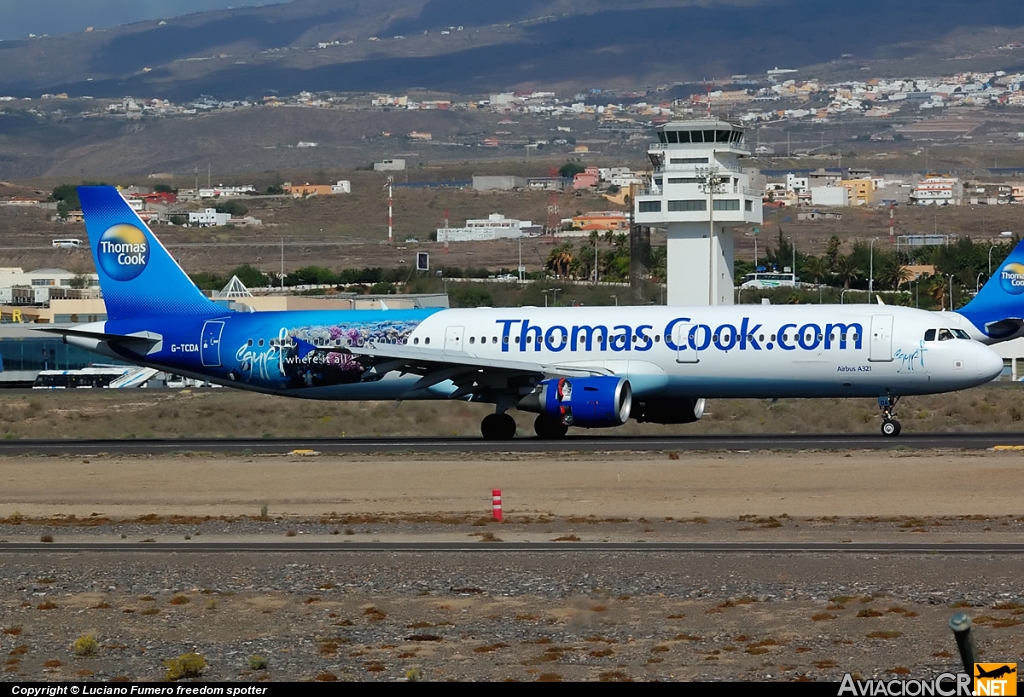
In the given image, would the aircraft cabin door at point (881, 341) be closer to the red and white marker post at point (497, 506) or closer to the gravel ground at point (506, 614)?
the red and white marker post at point (497, 506)

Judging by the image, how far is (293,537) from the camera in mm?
25516

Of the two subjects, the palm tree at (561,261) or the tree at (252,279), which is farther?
the palm tree at (561,261)

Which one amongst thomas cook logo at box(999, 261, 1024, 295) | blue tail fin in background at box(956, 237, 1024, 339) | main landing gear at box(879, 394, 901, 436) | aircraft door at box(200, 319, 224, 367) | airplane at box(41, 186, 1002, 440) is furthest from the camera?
thomas cook logo at box(999, 261, 1024, 295)

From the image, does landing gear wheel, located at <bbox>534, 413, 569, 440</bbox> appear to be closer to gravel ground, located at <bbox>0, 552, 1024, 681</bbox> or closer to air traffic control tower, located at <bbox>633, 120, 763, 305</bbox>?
gravel ground, located at <bbox>0, 552, 1024, 681</bbox>

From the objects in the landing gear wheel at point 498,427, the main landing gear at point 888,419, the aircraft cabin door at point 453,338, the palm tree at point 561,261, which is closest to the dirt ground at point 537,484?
the landing gear wheel at point 498,427

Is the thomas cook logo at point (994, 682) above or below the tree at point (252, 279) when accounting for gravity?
below

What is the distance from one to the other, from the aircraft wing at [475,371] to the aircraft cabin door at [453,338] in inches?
13.9

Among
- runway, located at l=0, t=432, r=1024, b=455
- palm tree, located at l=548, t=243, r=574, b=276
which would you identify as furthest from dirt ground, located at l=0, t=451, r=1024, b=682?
palm tree, located at l=548, t=243, r=574, b=276

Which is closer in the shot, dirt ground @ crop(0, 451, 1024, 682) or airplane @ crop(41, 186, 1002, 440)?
dirt ground @ crop(0, 451, 1024, 682)

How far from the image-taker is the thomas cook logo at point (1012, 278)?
59906 millimetres

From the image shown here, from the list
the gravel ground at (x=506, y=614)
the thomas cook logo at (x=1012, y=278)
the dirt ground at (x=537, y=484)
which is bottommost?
the dirt ground at (x=537, y=484)

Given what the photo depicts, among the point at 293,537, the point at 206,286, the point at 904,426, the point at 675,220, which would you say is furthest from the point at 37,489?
the point at 206,286

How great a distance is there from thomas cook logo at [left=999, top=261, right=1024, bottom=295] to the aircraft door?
1167 inches

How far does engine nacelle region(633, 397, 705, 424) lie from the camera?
4428 centimetres
